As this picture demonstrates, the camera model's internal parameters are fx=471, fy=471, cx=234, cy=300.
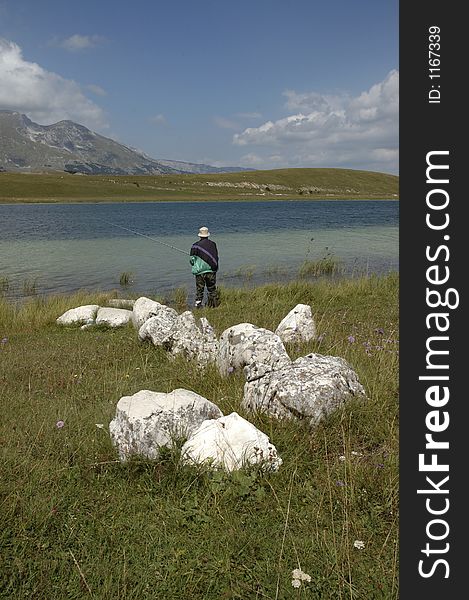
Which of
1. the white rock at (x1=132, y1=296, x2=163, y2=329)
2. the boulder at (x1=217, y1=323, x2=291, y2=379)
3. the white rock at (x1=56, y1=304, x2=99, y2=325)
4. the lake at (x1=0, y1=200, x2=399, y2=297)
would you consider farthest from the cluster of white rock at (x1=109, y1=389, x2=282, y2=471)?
the lake at (x1=0, y1=200, x2=399, y2=297)

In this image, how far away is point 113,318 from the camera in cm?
1187

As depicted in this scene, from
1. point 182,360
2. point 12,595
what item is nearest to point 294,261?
point 182,360

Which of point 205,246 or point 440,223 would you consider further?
point 205,246

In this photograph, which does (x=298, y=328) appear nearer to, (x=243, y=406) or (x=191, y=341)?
(x=191, y=341)

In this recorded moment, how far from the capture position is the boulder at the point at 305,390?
4688 millimetres

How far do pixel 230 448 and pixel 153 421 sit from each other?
0.79m

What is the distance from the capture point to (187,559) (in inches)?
121

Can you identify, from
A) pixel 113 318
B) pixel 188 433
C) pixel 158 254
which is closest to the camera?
pixel 188 433

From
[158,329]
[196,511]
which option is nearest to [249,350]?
[158,329]

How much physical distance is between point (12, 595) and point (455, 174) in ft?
10.8

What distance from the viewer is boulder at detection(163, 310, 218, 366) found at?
7432 mm

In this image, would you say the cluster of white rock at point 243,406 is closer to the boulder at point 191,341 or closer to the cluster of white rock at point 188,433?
the cluster of white rock at point 188,433

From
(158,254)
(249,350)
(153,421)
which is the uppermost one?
(158,254)

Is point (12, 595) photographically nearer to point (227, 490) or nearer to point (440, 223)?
point (227, 490)
